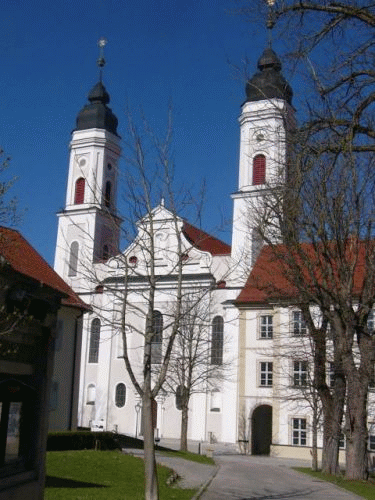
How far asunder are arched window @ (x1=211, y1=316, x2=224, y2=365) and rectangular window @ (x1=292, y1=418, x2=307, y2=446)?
24.2 feet

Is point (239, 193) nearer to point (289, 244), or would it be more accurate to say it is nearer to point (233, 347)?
point (233, 347)

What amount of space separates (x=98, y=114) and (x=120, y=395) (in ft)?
74.8

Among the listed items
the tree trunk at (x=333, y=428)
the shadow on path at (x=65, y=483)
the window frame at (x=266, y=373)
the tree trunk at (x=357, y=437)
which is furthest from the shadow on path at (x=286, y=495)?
the window frame at (x=266, y=373)

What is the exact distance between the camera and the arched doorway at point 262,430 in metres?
43.8

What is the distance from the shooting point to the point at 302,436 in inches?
1565

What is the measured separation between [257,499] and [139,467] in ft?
21.5

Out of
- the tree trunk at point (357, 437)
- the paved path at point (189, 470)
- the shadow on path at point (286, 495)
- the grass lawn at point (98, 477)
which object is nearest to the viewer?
the grass lawn at point (98, 477)

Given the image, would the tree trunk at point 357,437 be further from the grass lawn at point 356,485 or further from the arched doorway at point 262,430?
the arched doorway at point 262,430

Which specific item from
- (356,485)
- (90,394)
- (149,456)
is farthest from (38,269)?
(149,456)

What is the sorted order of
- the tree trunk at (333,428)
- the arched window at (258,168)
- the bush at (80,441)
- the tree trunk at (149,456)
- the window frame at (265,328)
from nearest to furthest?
the tree trunk at (149,456) → the tree trunk at (333,428) → the bush at (80,441) → the window frame at (265,328) → the arched window at (258,168)

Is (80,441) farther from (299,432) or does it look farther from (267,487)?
(299,432)

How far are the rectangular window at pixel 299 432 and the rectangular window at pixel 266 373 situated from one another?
3.04 meters

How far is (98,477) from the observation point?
739 inches

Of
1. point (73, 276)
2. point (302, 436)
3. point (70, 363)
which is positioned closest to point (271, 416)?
point (302, 436)
